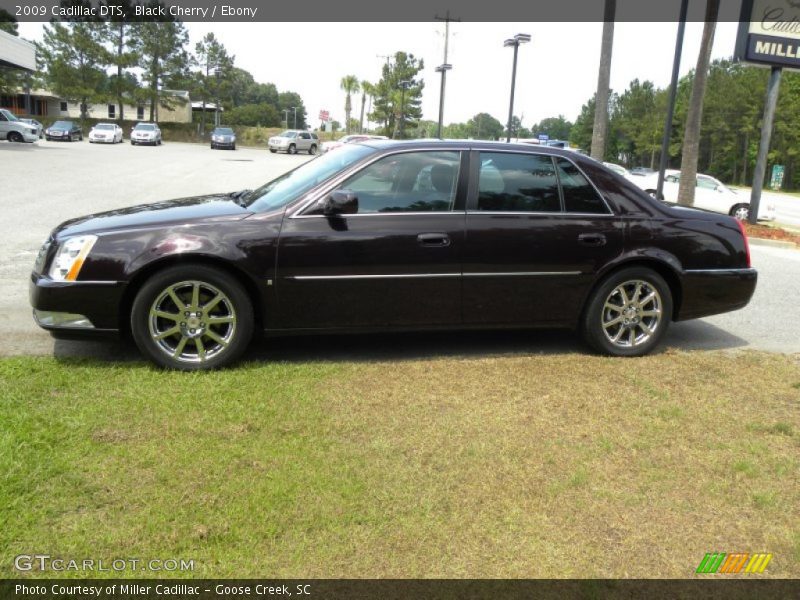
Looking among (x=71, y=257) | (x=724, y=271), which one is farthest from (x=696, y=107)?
(x=71, y=257)

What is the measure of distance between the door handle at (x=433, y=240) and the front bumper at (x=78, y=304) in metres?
2.02

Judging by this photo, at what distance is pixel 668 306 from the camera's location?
5441 millimetres

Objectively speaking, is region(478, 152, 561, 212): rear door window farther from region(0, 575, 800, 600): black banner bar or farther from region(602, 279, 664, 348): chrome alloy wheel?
region(0, 575, 800, 600): black banner bar

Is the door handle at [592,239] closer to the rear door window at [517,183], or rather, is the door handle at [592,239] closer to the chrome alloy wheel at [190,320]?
the rear door window at [517,183]

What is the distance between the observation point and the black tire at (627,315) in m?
5.34

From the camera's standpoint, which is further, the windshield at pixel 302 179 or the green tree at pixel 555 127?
the green tree at pixel 555 127

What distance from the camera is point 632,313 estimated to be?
542cm

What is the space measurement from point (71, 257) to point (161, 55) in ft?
232

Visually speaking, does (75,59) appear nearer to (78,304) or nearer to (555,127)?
(78,304)

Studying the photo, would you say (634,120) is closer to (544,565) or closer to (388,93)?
(388,93)

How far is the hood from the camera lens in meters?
4.63

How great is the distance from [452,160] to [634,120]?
80.6 m

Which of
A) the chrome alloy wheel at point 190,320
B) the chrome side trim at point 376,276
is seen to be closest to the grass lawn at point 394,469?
the chrome alloy wheel at point 190,320

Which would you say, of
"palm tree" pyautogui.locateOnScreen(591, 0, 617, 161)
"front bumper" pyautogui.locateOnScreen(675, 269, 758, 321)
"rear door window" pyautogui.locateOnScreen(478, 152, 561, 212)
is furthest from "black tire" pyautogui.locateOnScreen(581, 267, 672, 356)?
"palm tree" pyautogui.locateOnScreen(591, 0, 617, 161)
